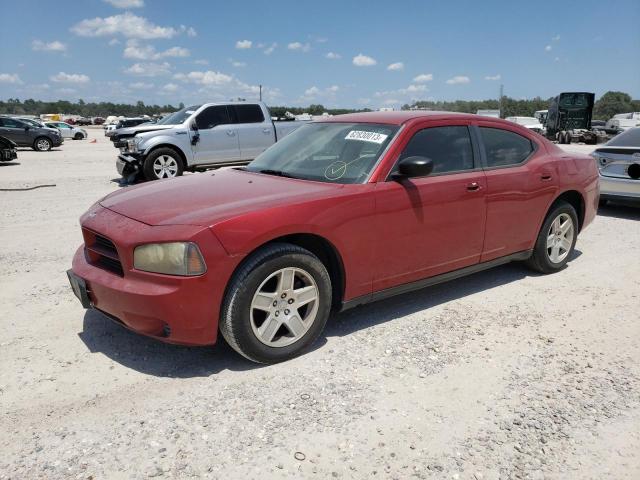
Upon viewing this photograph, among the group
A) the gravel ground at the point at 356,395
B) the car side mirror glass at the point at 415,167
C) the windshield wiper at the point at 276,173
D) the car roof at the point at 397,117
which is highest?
the car roof at the point at 397,117

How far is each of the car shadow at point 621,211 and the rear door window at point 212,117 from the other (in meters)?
8.45

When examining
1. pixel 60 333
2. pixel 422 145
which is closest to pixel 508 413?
pixel 422 145

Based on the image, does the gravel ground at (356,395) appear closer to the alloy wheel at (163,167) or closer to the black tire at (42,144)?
the alloy wheel at (163,167)

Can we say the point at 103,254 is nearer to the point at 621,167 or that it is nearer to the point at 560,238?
the point at 560,238

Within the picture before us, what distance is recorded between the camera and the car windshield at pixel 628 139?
8109 mm

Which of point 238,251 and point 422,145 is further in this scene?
point 422,145

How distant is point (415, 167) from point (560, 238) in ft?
8.12

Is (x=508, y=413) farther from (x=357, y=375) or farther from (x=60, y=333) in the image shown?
(x=60, y=333)

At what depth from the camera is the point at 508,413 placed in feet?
9.43

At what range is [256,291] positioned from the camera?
3176 mm

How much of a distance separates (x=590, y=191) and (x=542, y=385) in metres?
3.13

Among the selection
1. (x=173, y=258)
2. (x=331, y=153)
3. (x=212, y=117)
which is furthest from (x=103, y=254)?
(x=212, y=117)

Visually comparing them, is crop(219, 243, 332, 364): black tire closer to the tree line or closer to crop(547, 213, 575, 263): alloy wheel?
crop(547, 213, 575, 263): alloy wheel

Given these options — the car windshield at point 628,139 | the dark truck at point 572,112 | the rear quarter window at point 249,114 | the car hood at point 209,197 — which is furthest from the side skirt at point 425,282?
the dark truck at point 572,112
